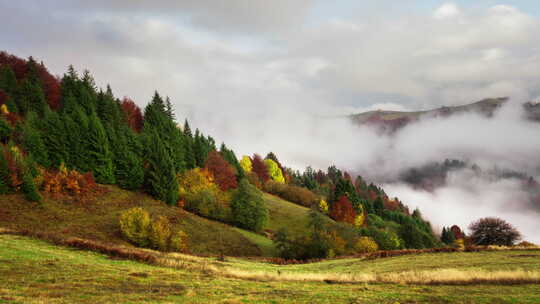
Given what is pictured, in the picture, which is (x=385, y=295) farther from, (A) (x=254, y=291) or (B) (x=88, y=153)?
(B) (x=88, y=153)

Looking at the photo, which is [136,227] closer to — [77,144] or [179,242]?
[179,242]

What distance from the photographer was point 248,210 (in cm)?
7938

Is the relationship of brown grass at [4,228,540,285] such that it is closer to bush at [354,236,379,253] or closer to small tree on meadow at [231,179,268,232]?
bush at [354,236,379,253]

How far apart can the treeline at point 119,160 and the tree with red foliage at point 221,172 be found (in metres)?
0.31

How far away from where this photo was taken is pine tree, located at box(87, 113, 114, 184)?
66.8 m

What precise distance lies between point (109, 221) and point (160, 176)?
19220 millimetres

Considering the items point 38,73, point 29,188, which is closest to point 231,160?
point 38,73

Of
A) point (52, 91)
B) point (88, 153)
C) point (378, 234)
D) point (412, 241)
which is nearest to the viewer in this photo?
point (88, 153)

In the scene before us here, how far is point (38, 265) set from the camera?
2008 cm

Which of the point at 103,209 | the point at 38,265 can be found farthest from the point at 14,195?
the point at 38,265

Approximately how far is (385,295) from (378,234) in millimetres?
76699

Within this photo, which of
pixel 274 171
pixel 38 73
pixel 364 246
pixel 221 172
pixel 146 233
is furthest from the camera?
pixel 274 171

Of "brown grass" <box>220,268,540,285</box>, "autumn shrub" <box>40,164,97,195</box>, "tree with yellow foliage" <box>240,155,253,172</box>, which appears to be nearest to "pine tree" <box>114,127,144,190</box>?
"autumn shrub" <box>40,164,97,195</box>

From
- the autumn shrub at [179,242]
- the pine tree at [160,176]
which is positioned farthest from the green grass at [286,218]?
the autumn shrub at [179,242]
